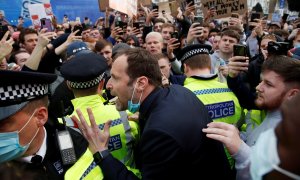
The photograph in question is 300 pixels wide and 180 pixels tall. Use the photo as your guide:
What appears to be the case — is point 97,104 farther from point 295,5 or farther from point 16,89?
point 295,5

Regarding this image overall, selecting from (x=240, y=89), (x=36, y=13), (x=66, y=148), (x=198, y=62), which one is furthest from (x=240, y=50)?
(x=36, y=13)

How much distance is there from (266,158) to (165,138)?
3.06 ft

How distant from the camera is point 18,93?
1.80m

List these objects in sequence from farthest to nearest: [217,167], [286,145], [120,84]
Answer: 1. [120,84]
2. [217,167]
3. [286,145]

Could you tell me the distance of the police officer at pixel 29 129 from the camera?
177 cm

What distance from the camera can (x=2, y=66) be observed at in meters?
4.43

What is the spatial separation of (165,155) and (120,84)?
2.52 feet

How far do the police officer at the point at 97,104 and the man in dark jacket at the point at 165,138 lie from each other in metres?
0.31

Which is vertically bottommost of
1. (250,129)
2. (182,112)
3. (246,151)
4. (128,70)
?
(250,129)

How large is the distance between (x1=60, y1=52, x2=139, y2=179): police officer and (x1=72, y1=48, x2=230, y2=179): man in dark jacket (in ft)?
1.01

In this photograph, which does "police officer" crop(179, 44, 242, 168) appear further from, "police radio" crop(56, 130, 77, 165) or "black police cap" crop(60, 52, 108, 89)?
"police radio" crop(56, 130, 77, 165)

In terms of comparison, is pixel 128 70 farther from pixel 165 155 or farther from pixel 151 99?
pixel 165 155

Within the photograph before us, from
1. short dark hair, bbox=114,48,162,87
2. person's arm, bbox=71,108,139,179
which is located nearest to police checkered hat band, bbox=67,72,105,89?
short dark hair, bbox=114,48,162,87

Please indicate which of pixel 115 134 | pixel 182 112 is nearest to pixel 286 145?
pixel 182 112
